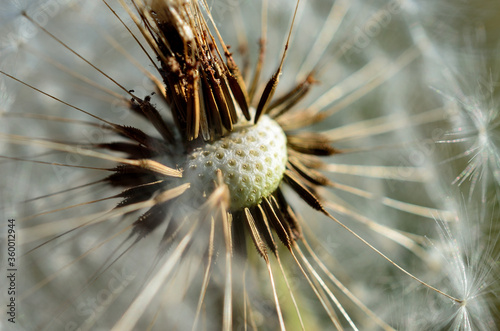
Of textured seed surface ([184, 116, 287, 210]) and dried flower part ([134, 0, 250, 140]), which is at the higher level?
dried flower part ([134, 0, 250, 140])

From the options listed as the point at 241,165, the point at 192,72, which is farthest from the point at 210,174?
the point at 192,72

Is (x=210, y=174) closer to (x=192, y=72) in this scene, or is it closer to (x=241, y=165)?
(x=241, y=165)

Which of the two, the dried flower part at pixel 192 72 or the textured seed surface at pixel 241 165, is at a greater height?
the dried flower part at pixel 192 72

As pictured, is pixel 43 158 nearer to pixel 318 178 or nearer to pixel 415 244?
pixel 318 178

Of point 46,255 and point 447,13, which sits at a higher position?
point 447,13

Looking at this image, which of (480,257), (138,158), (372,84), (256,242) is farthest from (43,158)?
(480,257)

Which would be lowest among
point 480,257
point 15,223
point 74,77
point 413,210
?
point 480,257

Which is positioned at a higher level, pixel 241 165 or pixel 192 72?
pixel 192 72

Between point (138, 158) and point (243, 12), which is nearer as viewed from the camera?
point (138, 158)
